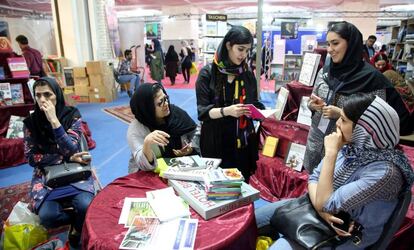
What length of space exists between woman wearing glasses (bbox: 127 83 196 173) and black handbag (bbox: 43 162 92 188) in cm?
34

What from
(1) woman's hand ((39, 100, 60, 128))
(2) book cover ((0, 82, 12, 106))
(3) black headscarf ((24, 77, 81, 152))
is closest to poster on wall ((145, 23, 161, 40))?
(2) book cover ((0, 82, 12, 106))

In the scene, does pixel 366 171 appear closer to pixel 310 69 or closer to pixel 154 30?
pixel 310 69

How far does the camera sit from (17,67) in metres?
4.12

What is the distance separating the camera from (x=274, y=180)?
293cm

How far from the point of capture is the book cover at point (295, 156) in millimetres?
2891

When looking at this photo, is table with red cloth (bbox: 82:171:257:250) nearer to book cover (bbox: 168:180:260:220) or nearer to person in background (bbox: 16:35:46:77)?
book cover (bbox: 168:180:260:220)

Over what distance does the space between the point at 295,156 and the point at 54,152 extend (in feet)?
6.91

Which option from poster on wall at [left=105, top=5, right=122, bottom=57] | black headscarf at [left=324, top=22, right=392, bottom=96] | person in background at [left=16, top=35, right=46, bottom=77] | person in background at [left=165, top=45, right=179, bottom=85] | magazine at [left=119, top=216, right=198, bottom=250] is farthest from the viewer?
person in background at [left=165, top=45, right=179, bottom=85]

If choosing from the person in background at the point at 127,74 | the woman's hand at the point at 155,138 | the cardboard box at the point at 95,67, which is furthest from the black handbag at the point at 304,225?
the person in background at the point at 127,74

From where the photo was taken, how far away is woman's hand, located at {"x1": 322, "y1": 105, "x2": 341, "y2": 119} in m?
1.90

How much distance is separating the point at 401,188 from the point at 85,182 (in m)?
1.84

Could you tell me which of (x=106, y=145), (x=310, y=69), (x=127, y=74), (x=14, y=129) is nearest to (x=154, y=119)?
(x=310, y=69)

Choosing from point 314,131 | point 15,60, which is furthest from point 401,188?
point 15,60

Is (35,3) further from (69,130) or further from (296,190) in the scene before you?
(296,190)
